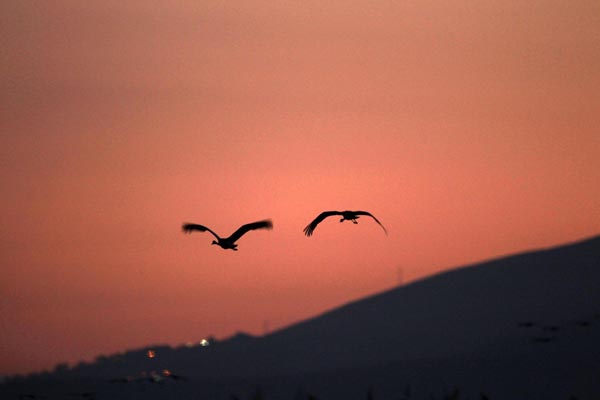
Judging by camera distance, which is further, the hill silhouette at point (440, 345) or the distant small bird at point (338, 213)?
the hill silhouette at point (440, 345)

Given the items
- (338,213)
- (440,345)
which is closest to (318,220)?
(338,213)

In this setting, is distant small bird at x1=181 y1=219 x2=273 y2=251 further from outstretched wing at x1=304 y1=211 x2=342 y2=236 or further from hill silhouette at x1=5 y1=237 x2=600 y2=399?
hill silhouette at x1=5 y1=237 x2=600 y2=399

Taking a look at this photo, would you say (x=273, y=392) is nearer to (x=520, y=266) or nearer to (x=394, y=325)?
(x=394, y=325)

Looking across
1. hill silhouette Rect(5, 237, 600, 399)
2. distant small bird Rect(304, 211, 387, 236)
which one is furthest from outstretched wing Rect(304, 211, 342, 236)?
hill silhouette Rect(5, 237, 600, 399)

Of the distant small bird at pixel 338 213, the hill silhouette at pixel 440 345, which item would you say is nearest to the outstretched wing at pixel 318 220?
the distant small bird at pixel 338 213

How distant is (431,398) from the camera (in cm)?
3906

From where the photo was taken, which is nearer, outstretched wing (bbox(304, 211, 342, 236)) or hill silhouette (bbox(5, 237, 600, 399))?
outstretched wing (bbox(304, 211, 342, 236))

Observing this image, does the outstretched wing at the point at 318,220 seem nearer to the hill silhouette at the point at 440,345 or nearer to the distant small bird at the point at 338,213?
the distant small bird at the point at 338,213

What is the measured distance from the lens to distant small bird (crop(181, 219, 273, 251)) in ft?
93.9

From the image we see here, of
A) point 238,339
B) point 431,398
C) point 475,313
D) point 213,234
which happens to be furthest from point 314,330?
point 213,234

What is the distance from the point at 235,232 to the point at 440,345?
3478 centimetres

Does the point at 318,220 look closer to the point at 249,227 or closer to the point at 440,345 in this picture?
the point at 249,227

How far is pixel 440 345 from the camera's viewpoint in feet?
208

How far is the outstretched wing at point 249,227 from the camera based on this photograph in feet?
93.4
